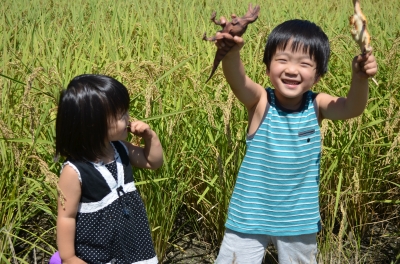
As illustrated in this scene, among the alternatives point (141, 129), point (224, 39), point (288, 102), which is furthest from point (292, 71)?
point (141, 129)

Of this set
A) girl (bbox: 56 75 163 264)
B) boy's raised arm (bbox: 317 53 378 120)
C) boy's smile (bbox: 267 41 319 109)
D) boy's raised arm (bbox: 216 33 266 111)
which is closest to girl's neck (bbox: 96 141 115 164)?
girl (bbox: 56 75 163 264)

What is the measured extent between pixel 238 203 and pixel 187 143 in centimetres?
66

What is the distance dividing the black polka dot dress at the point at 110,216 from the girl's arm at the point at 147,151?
0.05 meters

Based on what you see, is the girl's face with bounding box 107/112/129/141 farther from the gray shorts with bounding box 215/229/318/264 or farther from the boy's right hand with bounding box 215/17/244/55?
the gray shorts with bounding box 215/229/318/264

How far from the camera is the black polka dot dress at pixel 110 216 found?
5.17 ft

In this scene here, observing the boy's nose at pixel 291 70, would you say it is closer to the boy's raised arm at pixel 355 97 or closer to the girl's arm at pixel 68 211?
the boy's raised arm at pixel 355 97

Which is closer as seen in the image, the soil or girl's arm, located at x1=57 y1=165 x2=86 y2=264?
girl's arm, located at x1=57 y1=165 x2=86 y2=264

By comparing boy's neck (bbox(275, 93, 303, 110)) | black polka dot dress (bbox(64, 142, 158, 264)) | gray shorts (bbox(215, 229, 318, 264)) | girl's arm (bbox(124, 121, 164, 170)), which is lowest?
gray shorts (bbox(215, 229, 318, 264))

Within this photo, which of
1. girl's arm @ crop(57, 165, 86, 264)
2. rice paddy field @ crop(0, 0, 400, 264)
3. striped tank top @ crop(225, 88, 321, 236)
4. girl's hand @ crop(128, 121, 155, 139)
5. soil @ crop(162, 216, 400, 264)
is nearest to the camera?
girl's arm @ crop(57, 165, 86, 264)

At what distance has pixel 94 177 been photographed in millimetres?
1568

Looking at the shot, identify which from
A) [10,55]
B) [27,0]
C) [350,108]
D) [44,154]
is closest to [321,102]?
[350,108]

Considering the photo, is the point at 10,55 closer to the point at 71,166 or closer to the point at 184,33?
the point at 184,33

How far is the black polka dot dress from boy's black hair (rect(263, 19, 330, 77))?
1.66ft

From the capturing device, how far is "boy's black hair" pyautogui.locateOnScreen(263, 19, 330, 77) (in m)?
1.73
